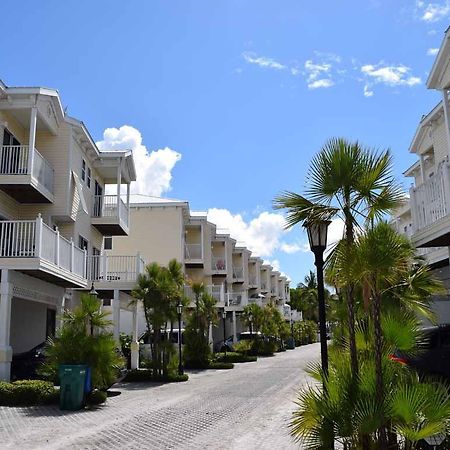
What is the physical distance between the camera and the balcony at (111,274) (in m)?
25.2

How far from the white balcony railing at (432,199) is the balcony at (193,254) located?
3092 cm

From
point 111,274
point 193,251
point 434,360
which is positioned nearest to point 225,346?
point 193,251

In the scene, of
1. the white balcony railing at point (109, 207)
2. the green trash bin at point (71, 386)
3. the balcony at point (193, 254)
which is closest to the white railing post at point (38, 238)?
the green trash bin at point (71, 386)

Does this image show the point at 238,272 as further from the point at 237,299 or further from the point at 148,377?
the point at 148,377

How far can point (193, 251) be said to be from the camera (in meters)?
46.1

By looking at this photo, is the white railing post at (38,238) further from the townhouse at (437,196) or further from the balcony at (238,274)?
the balcony at (238,274)

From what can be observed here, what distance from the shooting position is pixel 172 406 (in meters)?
15.4

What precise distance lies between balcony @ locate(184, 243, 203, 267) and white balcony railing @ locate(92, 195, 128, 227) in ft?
53.5

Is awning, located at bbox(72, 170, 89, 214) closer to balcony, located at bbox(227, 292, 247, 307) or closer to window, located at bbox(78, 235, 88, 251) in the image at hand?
window, located at bbox(78, 235, 88, 251)

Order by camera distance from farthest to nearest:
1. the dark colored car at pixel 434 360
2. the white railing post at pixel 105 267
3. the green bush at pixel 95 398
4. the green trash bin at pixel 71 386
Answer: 1. the white railing post at pixel 105 267
2. the green bush at pixel 95 398
3. the green trash bin at pixel 71 386
4. the dark colored car at pixel 434 360

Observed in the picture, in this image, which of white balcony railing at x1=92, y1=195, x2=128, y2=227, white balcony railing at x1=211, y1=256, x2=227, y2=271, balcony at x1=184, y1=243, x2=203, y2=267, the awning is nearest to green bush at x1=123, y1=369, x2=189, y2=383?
white balcony railing at x1=92, y1=195, x2=128, y2=227

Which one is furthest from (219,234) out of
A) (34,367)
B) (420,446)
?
(420,446)

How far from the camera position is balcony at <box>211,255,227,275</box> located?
167 feet

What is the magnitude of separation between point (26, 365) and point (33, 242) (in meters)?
4.55
